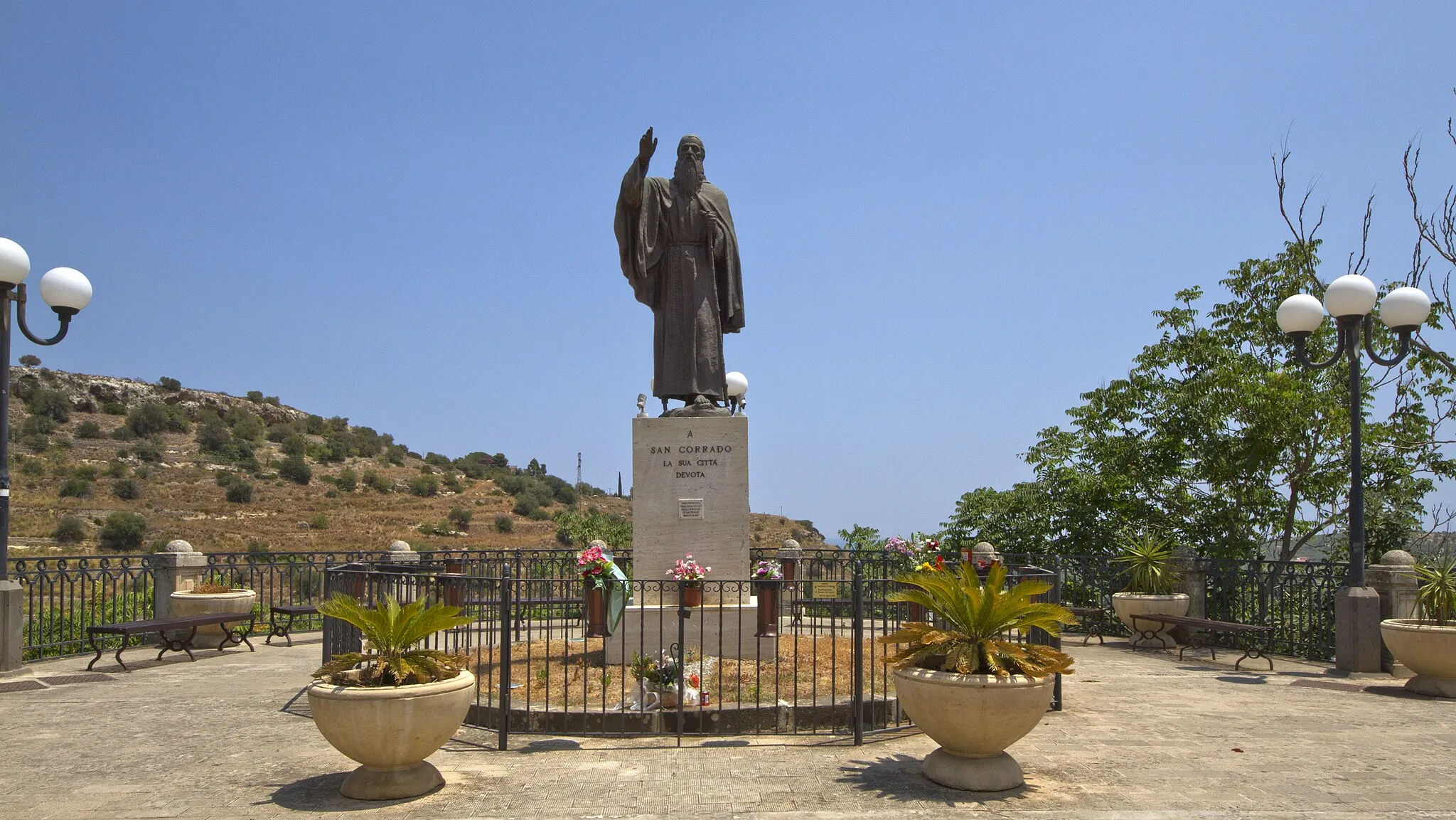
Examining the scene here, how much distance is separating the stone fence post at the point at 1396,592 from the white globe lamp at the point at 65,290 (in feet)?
50.0

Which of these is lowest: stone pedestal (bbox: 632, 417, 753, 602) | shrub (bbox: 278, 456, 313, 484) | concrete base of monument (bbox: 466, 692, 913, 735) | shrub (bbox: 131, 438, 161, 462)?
concrete base of monument (bbox: 466, 692, 913, 735)

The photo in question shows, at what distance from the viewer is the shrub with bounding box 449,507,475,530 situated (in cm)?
4656

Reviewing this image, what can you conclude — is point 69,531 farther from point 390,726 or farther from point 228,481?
point 390,726

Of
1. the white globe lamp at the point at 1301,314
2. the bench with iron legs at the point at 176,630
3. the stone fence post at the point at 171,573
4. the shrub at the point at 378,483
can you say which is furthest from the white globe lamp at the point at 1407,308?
the shrub at the point at 378,483

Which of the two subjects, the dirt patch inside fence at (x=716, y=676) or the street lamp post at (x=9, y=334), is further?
the street lamp post at (x=9, y=334)

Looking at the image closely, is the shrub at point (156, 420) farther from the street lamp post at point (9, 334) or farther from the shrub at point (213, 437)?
the street lamp post at point (9, 334)

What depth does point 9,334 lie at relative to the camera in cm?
1125

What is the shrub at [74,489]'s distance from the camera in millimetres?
40750

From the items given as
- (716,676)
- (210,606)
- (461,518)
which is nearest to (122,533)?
(461,518)

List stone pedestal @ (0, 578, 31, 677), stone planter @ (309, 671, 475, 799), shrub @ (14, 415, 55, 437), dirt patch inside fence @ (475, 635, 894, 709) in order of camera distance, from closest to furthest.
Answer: stone planter @ (309, 671, 475, 799)
dirt patch inside fence @ (475, 635, 894, 709)
stone pedestal @ (0, 578, 31, 677)
shrub @ (14, 415, 55, 437)

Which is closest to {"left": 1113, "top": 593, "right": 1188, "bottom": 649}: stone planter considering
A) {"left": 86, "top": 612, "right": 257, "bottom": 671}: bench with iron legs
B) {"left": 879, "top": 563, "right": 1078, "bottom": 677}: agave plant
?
{"left": 879, "top": 563, "right": 1078, "bottom": 677}: agave plant

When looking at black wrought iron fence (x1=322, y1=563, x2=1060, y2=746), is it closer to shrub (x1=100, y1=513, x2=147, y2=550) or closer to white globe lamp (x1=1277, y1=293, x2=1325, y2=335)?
white globe lamp (x1=1277, y1=293, x2=1325, y2=335)

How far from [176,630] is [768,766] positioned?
9.74 m

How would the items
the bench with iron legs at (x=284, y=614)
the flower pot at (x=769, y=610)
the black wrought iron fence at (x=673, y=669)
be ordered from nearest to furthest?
1. the black wrought iron fence at (x=673, y=669)
2. the flower pot at (x=769, y=610)
3. the bench with iron legs at (x=284, y=614)
